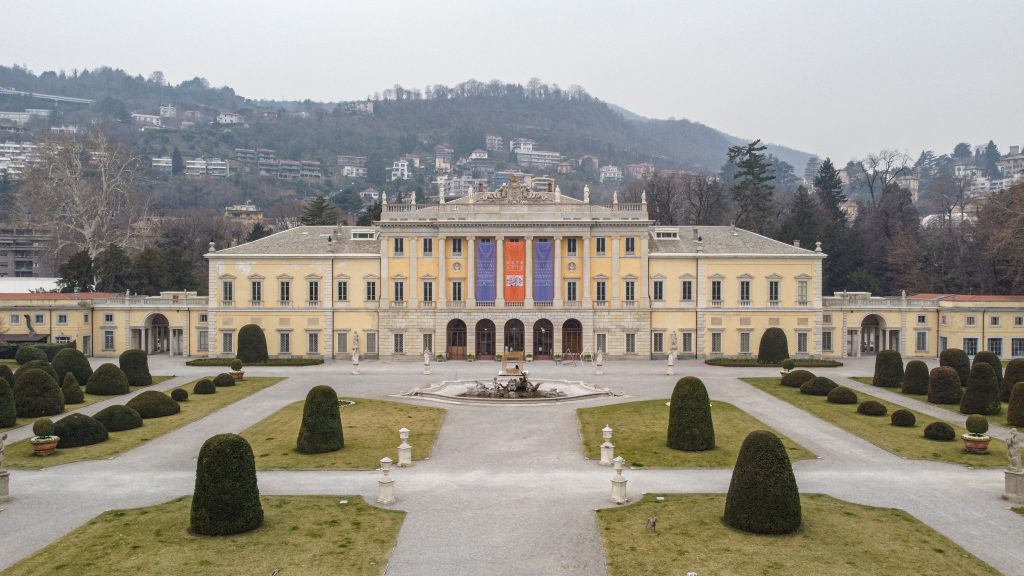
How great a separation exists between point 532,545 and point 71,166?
265 feet

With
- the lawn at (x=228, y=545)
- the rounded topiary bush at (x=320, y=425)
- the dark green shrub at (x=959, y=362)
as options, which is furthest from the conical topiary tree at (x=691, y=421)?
the dark green shrub at (x=959, y=362)

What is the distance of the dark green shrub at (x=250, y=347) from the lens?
178ft

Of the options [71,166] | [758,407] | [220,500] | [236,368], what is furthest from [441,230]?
[71,166]

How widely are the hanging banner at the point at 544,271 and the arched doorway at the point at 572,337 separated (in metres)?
2.46

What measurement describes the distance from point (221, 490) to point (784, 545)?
45.2 ft

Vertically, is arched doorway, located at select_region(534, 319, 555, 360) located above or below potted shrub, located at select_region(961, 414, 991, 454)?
above

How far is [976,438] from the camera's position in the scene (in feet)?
90.1

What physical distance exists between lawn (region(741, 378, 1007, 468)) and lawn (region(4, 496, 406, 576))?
1956 centimetres

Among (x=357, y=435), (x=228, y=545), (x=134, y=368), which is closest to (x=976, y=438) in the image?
(x=357, y=435)

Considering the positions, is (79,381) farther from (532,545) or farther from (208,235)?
(208,235)

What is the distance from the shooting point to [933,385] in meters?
38.2

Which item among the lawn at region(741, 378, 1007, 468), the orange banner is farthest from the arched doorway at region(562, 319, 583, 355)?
the lawn at region(741, 378, 1007, 468)

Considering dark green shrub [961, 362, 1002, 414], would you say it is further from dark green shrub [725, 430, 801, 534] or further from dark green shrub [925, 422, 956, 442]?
dark green shrub [725, 430, 801, 534]

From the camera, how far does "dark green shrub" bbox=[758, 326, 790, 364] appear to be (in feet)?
175
